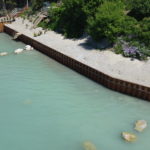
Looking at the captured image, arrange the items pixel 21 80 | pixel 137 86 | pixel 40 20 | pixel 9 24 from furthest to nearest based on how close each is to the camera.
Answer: pixel 9 24 < pixel 40 20 < pixel 21 80 < pixel 137 86

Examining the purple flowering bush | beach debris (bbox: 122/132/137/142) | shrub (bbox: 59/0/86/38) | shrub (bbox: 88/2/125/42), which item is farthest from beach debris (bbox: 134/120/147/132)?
shrub (bbox: 59/0/86/38)

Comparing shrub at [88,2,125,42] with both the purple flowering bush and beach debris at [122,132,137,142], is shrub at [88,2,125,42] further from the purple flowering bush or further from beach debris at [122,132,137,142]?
beach debris at [122,132,137,142]

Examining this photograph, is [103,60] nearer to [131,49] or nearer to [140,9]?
[131,49]

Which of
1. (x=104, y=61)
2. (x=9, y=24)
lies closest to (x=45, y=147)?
(x=104, y=61)

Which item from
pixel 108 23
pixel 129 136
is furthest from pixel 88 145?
pixel 108 23

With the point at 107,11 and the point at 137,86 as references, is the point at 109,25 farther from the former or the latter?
the point at 137,86

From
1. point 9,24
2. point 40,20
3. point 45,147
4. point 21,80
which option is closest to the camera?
point 45,147
